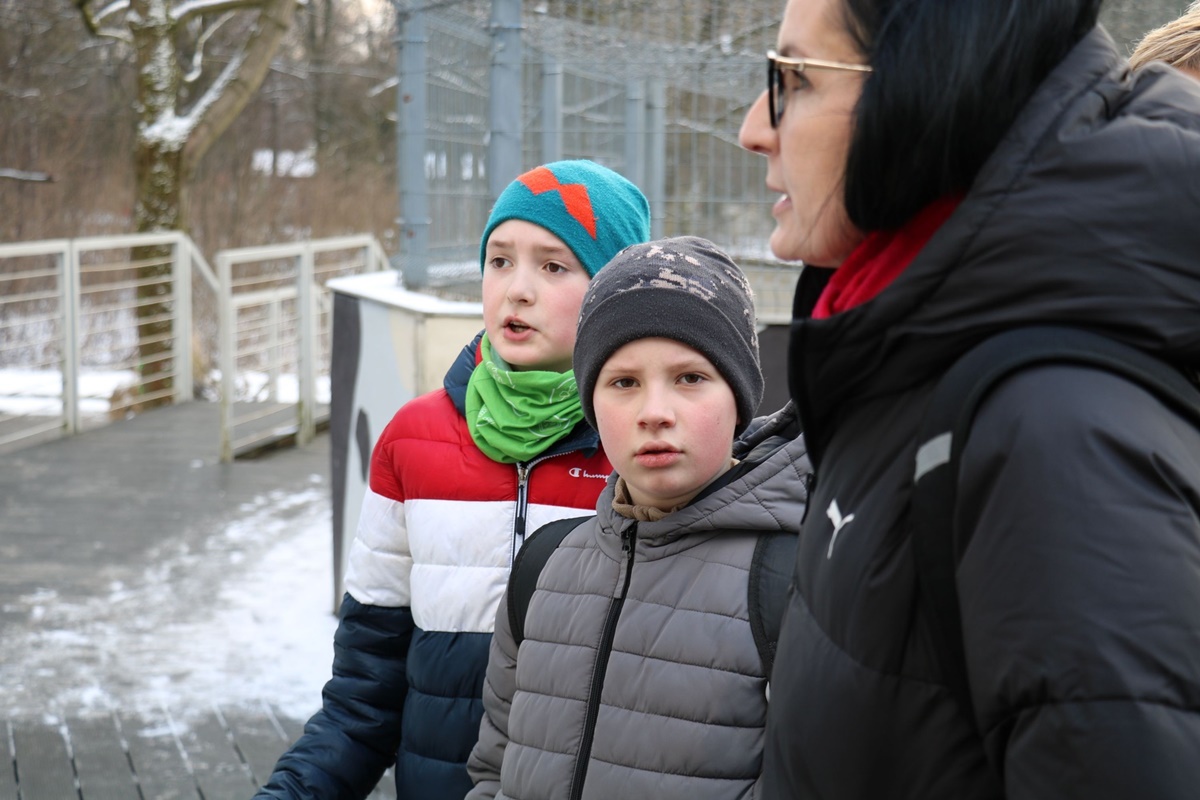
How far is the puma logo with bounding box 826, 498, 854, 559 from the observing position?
107 centimetres

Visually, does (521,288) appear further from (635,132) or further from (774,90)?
(635,132)

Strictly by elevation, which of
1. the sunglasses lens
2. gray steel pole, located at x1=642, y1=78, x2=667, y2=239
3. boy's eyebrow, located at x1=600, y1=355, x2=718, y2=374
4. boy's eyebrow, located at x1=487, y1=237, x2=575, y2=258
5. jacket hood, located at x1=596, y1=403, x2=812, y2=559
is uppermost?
gray steel pole, located at x1=642, y1=78, x2=667, y2=239

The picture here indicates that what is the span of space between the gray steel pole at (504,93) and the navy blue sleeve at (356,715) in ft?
8.48

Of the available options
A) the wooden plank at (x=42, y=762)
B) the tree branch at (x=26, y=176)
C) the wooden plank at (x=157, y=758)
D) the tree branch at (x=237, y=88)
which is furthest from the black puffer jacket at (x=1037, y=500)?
the tree branch at (x=26, y=176)

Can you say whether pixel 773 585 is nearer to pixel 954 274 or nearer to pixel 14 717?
pixel 954 274

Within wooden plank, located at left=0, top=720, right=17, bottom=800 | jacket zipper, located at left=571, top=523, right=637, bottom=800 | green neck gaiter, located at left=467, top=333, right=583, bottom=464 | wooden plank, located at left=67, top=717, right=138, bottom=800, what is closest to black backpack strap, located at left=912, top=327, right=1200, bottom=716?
jacket zipper, located at left=571, top=523, right=637, bottom=800

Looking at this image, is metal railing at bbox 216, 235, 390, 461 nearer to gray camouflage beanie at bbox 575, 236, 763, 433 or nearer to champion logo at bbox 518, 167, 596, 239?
champion logo at bbox 518, 167, 596, 239

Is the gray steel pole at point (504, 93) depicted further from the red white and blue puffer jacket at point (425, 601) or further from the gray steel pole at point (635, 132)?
the red white and blue puffer jacket at point (425, 601)

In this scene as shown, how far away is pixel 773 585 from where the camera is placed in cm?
164

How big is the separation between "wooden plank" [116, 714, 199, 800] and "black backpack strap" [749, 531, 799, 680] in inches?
115

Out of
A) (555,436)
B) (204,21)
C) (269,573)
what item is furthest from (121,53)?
(555,436)

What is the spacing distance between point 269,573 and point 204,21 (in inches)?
639

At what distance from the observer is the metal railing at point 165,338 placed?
9.91 meters

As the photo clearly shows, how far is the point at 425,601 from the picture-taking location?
2.25m
